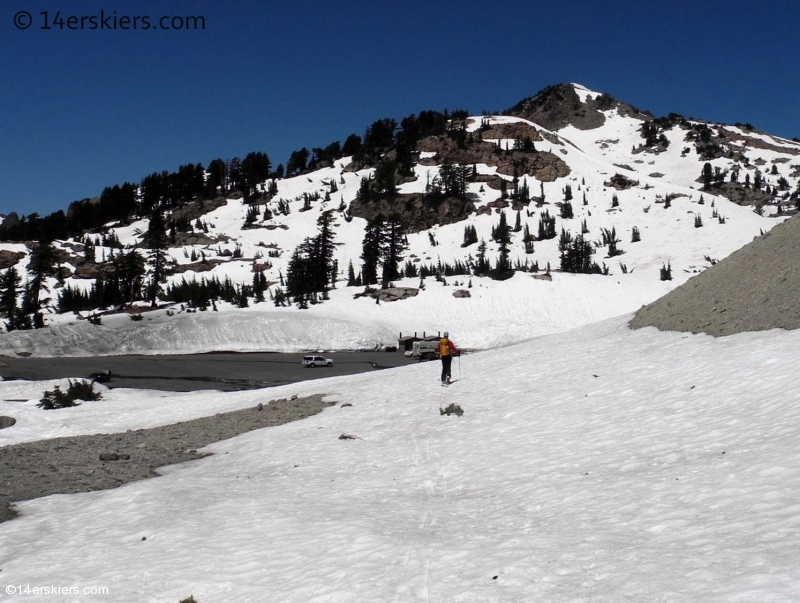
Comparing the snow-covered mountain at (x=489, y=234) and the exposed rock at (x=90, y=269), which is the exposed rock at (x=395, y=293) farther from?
the exposed rock at (x=90, y=269)

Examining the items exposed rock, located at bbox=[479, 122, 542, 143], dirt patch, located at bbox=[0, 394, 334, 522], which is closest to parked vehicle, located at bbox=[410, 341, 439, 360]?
dirt patch, located at bbox=[0, 394, 334, 522]

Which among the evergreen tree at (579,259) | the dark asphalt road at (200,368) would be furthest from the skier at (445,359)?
the evergreen tree at (579,259)

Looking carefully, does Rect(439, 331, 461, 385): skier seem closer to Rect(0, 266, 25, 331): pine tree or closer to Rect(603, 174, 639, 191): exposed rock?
Rect(0, 266, 25, 331): pine tree

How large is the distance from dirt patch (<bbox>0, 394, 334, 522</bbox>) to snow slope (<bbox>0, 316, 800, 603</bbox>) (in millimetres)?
856

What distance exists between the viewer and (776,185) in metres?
120

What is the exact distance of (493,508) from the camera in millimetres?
8609

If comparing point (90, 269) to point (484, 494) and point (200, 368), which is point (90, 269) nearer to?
point (200, 368)

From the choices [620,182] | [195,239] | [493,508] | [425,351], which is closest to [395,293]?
[425,351]

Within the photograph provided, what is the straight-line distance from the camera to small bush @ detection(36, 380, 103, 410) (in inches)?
1020

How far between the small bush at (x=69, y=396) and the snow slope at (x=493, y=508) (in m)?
14.5

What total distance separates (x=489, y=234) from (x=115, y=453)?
3416 inches

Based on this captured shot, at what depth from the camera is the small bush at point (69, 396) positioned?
→ 25.9 metres

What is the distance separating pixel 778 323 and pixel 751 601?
45.5 feet

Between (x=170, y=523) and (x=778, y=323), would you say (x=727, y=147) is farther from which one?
(x=170, y=523)
